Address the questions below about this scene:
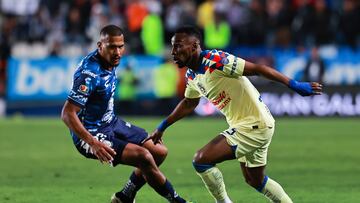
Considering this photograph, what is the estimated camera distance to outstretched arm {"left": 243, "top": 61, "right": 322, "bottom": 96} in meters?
8.03

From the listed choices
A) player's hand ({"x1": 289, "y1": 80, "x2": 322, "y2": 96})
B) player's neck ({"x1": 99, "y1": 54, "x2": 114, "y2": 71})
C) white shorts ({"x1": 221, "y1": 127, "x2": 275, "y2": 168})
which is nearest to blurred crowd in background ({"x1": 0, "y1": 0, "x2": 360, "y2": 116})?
player's neck ({"x1": 99, "y1": 54, "x2": 114, "y2": 71})

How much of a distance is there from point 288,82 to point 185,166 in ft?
19.3

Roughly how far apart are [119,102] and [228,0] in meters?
4.65

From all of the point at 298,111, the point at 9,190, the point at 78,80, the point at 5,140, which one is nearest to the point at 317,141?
the point at 298,111

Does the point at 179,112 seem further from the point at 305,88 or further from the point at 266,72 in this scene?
the point at 305,88

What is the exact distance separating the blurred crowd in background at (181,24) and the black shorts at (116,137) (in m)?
13.8

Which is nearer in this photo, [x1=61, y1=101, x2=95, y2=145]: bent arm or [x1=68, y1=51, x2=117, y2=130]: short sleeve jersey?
[x1=61, y1=101, x2=95, y2=145]: bent arm

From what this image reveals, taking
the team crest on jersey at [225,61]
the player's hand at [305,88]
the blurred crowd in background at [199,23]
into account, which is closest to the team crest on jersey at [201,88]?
the team crest on jersey at [225,61]

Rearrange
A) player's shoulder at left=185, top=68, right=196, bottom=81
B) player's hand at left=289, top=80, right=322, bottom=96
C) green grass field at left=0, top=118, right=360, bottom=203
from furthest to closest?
green grass field at left=0, top=118, right=360, bottom=203 < player's shoulder at left=185, top=68, right=196, bottom=81 < player's hand at left=289, top=80, right=322, bottom=96

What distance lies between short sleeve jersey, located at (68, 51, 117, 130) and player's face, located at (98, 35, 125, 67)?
10 cm

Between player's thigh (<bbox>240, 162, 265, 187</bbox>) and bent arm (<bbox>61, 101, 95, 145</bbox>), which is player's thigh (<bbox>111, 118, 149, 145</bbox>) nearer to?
bent arm (<bbox>61, 101, 95, 145</bbox>)

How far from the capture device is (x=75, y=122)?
8.37 m

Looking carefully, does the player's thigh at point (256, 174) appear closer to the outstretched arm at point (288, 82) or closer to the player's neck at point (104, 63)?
the outstretched arm at point (288, 82)

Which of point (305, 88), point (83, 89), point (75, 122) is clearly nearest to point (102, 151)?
point (75, 122)
